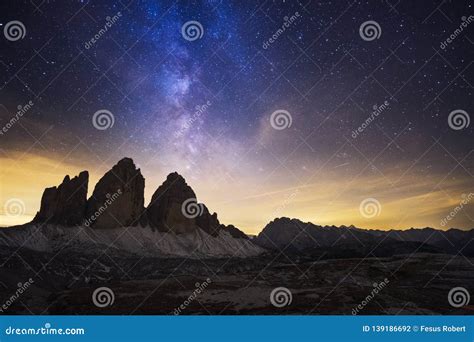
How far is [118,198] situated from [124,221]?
11.6 metres

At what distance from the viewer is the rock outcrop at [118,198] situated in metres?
153

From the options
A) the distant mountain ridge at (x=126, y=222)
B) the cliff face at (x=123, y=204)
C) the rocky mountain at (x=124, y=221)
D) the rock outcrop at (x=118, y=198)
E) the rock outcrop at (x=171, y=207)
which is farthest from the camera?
the rock outcrop at (x=171, y=207)

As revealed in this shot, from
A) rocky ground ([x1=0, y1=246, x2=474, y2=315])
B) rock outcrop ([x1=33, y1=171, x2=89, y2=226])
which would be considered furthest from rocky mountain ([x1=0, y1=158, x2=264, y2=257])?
rocky ground ([x1=0, y1=246, x2=474, y2=315])

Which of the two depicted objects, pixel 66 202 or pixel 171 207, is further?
pixel 171 207

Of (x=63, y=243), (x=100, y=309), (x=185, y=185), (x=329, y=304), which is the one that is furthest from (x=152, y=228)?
(x=329, y=304)

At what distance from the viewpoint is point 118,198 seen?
6324 inches

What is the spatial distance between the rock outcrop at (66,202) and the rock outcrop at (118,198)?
5.11 meters

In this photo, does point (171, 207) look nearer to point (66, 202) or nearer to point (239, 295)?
point (66, 202)

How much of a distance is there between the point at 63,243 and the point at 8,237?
17511mm

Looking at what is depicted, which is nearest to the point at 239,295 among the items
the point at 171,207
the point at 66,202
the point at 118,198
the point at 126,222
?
the point at 126,222

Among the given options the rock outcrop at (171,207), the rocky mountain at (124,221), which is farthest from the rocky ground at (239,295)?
the rock outcrop at (171,207)

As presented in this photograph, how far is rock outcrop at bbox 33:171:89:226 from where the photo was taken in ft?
471

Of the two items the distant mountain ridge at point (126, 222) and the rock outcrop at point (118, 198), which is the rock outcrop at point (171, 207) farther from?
the rock outcrop at point (118, 198)

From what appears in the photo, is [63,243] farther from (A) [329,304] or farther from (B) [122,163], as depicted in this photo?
(A) [329,304]
